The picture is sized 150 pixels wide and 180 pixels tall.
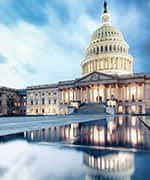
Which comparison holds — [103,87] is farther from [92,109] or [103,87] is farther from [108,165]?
[108,165]

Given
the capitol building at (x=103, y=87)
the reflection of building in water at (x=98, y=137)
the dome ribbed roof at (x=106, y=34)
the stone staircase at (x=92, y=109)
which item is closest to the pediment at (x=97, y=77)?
the capitol building at (x=103, y=87)

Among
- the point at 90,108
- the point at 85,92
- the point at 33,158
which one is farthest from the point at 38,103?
the point at 33,158

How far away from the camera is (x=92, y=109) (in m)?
53.9

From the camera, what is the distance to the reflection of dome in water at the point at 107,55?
79.1 metres

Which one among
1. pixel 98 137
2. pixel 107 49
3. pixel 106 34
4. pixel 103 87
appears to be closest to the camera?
pixel 98 137

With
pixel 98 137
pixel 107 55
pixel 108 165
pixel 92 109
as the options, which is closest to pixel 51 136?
pixel 98 137

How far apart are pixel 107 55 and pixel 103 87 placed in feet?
64.4

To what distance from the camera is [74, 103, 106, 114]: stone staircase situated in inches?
2040

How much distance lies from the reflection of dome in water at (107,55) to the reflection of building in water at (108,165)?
71846 mm

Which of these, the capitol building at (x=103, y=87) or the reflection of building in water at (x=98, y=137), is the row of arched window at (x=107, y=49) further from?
the reflection of building in water at (x=98, y=137)

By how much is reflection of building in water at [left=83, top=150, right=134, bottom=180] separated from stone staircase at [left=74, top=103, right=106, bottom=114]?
45.1 m

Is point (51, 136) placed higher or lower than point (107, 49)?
lower

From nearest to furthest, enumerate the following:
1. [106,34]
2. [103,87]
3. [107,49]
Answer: [103,87]
[107,49]
[106,34]

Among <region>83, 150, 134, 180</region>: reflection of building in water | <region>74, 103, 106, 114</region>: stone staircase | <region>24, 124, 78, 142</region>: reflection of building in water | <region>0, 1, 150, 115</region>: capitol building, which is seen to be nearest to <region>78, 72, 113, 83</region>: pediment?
<region>0, 1, 150, 115</region>: capitol building
